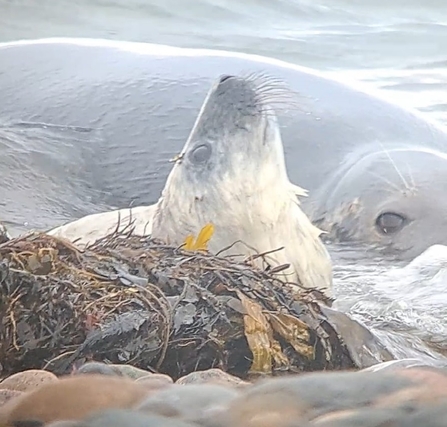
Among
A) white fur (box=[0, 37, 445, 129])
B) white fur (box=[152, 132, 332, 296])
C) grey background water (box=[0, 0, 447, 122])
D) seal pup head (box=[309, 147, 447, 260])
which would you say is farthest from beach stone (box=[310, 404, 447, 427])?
grey background water (box=[0, 0, 447, 122])

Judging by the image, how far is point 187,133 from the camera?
21.0 feet

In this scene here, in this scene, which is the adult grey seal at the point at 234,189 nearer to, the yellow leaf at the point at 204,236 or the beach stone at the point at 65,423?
the yellow leaf at the point at 204,236

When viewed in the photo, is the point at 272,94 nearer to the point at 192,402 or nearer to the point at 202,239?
the point at 202,239

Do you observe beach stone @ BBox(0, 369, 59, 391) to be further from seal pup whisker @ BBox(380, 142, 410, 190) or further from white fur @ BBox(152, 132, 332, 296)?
seal pup whisker @ BBox(380, 142, 410, 190)

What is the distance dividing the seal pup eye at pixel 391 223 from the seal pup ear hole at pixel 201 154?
55.6 inches

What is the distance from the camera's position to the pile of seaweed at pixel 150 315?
277 centimetres

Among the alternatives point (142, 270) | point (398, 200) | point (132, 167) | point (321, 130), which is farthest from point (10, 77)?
point (142, 270)

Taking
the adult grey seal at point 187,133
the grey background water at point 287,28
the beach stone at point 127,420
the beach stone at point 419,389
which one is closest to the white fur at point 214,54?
the adult grey seal at point 187,133

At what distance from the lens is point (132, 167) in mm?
6297

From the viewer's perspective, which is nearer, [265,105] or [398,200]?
[265,105]

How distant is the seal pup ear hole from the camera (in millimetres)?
4582

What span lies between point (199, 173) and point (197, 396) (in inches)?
139

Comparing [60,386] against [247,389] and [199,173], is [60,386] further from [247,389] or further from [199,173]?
[199,173]

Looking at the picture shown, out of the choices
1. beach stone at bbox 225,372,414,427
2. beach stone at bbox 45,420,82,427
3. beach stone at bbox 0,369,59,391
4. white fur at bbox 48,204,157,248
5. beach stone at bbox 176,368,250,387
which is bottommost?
white fur at bbox 48,204,157,248
